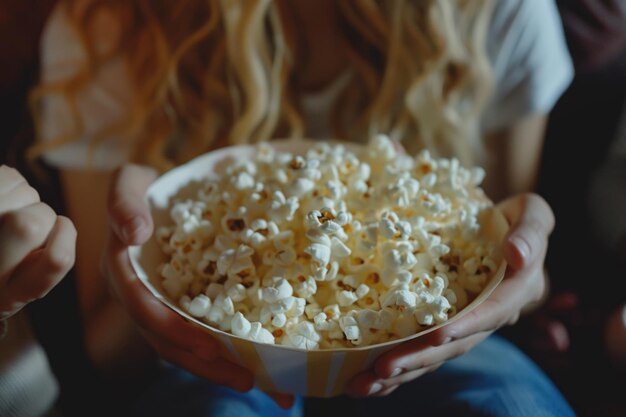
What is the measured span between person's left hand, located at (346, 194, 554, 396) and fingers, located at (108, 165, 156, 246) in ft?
0.81

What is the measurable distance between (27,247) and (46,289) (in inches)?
1.7

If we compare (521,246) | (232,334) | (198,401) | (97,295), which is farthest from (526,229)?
(97,295)

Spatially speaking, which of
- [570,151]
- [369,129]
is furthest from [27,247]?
[570,151]

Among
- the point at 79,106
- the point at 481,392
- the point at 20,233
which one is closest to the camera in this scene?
the point at 20,233

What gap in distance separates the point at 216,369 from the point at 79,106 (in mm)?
517

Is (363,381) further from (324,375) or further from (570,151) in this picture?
(570,151)

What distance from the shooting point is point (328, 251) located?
506 mm

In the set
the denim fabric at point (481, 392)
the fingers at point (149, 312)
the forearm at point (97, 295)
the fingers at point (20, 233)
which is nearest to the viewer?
the fingers at point (20, 233)

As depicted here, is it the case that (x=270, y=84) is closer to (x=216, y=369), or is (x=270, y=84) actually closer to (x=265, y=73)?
(x=265, y=73)

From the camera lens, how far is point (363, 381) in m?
0.53

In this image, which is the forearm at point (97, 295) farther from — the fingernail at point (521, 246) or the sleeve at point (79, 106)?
the fingernail at point (521, 246)

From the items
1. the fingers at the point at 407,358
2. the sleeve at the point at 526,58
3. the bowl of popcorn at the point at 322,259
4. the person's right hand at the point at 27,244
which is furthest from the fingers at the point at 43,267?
the sleeve at the point at 526,58

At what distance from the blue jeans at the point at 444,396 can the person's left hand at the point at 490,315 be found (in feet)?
0.31

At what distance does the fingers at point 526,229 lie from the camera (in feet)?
1.76
